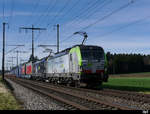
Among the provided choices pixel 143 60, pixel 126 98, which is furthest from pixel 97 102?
pixel 143 60

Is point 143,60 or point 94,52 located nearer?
point 94,52

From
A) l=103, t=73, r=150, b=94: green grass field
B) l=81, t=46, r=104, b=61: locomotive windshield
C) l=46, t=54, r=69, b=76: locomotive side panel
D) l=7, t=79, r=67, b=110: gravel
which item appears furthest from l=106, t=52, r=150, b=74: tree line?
l=7, t=79, r=67, b=110: gravel

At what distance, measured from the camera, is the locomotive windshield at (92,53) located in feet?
69.5

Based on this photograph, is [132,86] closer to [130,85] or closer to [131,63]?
[130,85]

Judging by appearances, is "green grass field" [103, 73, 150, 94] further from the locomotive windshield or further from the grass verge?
the locomotive windshield

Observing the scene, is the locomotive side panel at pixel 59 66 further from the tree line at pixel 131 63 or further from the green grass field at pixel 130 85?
the tree line at pixel 131 63

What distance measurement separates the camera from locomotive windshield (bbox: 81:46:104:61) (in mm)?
21188

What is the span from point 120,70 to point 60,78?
95268 millimetres

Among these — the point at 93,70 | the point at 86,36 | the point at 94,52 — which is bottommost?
the point at 93,70

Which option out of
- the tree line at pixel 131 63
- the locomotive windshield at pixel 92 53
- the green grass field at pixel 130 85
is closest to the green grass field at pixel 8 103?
the locomotive windshield at pixel 92 53

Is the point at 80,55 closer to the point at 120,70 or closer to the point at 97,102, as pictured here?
the point at 97,102
